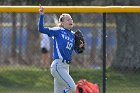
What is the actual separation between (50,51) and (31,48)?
435 mm

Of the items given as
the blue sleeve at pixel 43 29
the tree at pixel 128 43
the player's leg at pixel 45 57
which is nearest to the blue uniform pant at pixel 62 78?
the blue sleeve at pixel 43 29

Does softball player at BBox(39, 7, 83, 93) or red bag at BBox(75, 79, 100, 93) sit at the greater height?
softball player at BBox(39, 7, 83, 93)

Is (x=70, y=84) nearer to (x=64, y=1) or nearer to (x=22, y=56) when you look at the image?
(x=22, y=56)

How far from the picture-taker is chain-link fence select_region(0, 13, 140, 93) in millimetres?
12438

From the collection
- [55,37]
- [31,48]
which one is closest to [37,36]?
[31,48]

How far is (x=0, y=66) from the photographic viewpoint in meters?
13.3

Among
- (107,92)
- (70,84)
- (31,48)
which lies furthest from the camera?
(31,48)

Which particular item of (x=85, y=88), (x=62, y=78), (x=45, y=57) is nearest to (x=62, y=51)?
(x=62, y=78)

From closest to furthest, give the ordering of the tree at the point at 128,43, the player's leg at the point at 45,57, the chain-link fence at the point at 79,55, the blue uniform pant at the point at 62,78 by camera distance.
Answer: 1. the blue uniform pant at the point at 62,78
2. the chain-link fence at the point at 79,55
3. the tree at the point at 128,43
4. the player's leg at the point at 45,57

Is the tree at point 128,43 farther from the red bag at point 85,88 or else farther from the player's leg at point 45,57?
the red bag at point 85,88

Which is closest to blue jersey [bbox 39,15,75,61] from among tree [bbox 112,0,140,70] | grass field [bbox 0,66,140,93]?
grass field [bbox 0,66,140,93]

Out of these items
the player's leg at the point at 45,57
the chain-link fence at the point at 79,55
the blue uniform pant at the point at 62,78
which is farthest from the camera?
the player's leg at the point at 45,57

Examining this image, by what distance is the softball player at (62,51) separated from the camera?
10.1 metres

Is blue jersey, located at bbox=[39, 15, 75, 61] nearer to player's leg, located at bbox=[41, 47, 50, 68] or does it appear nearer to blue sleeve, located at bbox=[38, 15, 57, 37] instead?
blue sleeve, located at bbox=[38, 15, 57, 37]
